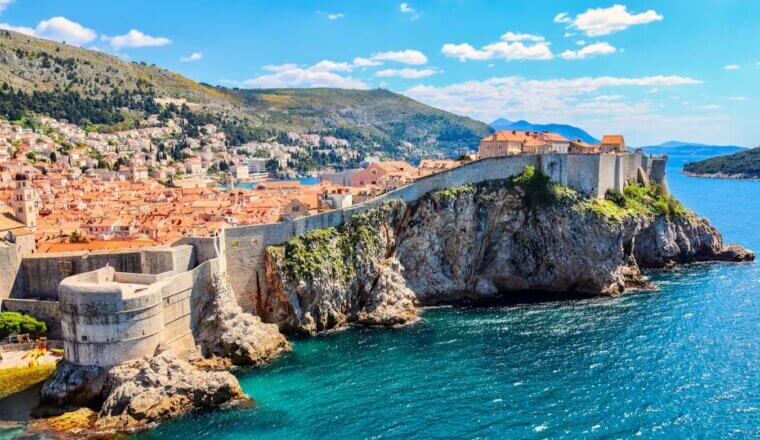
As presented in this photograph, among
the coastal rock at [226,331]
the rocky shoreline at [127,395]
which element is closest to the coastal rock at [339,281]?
the coastal rock at [226,331]

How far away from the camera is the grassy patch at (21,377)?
1277 inches

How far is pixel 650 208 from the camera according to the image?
202 ft

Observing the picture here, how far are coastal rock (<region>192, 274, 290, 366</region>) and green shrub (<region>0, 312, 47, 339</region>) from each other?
900cm

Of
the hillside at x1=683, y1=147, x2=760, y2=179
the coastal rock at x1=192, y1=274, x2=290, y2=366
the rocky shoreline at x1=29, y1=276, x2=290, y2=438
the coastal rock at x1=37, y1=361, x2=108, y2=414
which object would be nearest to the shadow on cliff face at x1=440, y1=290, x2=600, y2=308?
the coastal rock at x1=192, y1=274, x2=290, y2=366

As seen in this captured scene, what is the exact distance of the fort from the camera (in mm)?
32000

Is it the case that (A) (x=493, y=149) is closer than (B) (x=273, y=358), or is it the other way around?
(B) (x=273, y=358)

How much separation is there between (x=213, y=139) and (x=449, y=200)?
5734 inches

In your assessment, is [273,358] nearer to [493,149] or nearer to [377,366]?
[377,366]

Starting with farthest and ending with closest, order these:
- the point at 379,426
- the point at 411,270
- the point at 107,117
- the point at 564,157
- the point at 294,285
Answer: the point at 107,117
the point at 564,157
the point at 411,270
the point at 294,285
the point at 379,426

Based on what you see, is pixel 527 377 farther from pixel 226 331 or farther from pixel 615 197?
pixel 615 197

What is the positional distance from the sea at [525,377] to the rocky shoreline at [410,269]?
1.97 metres

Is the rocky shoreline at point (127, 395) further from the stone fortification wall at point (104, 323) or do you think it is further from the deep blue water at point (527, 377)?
the deep blue water at point (527, 377)

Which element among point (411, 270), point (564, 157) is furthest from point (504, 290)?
point (564, 157)

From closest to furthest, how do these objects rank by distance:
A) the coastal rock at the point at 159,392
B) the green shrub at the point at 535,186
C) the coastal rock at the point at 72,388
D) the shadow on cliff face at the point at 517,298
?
the coastal rock at the point at 159,392
the coastal rock at the point at 72,388
the shadow on cliff face at the point at 517,298
the green shrub at the point at 535,186
